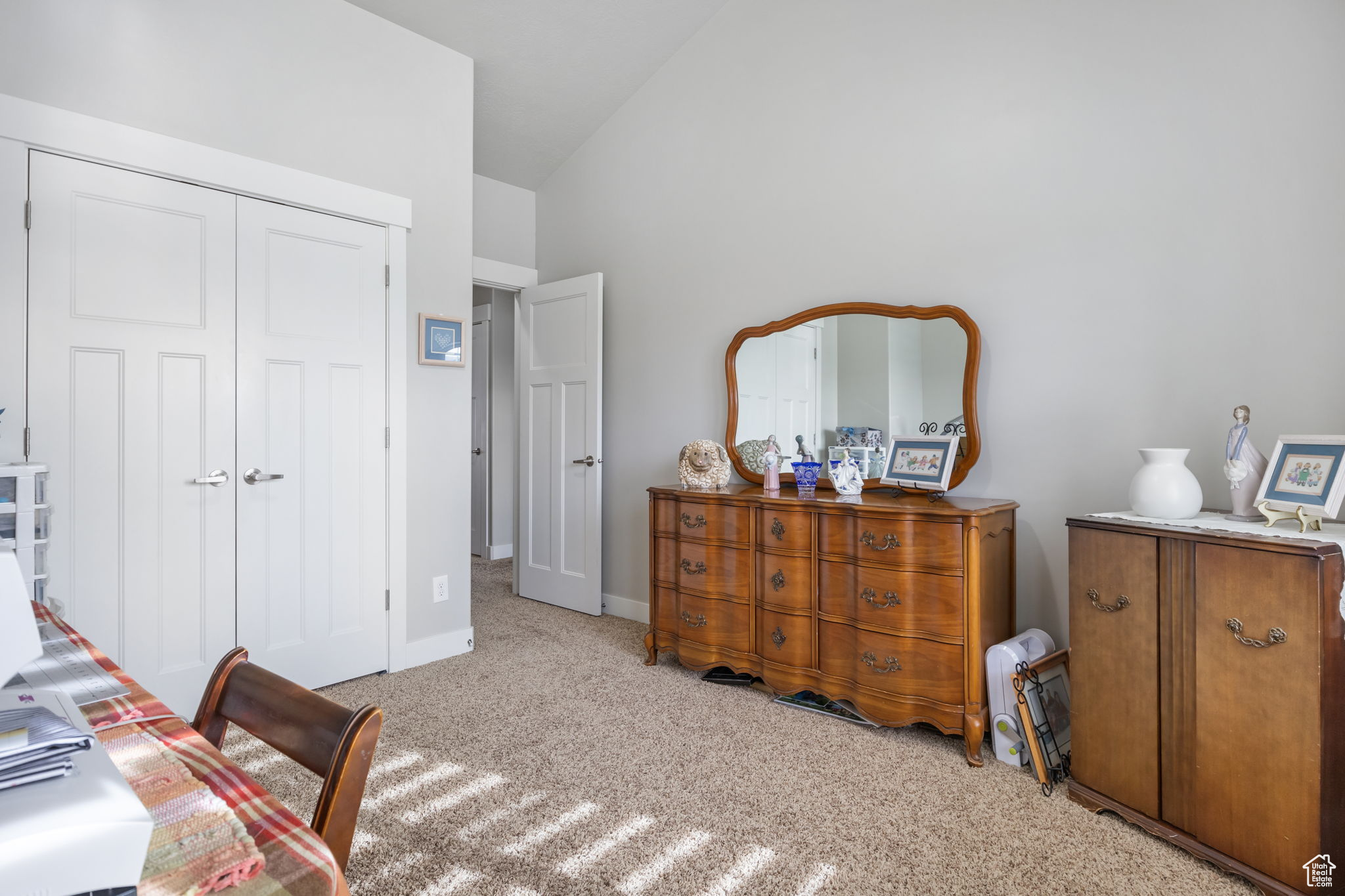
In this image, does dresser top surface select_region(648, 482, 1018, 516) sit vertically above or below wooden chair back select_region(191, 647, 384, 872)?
above

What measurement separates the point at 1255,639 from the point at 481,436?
5.65m

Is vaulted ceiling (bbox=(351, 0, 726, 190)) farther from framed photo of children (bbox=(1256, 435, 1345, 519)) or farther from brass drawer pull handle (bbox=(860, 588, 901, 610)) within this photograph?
framed photo of children (bbox=(1256, 435, 1345, 519))

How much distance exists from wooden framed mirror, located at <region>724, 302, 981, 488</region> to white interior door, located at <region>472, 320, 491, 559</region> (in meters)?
3.19

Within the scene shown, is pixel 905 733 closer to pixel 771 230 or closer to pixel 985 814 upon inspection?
pixel 985 814

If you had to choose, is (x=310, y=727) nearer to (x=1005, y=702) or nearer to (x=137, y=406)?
(x=1005, y=702)

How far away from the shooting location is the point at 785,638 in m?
2.75

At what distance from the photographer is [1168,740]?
1.78 meters

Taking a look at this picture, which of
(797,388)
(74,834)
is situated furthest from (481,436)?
(74,834)

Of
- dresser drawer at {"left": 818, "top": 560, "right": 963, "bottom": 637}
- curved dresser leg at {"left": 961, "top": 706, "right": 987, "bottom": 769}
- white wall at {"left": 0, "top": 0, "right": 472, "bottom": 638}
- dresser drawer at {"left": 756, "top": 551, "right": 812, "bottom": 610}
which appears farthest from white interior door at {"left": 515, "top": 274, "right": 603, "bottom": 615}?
curved dresser leg at {"left": 961, "top": 706, "right": 987, "bottom": 769}

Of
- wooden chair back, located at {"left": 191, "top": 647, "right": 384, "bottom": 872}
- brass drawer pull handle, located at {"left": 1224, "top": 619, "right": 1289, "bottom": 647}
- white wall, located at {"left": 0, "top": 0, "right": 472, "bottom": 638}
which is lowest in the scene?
brass drawer pull handle, located at {"left": 1224, "top": 619, "right": 1289, "bottom": 647}

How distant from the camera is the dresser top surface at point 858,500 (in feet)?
7.77

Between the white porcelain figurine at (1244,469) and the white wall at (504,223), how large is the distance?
3.88 meters

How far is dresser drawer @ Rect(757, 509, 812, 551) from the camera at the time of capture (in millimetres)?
2693

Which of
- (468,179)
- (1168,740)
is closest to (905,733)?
(1168,740)
